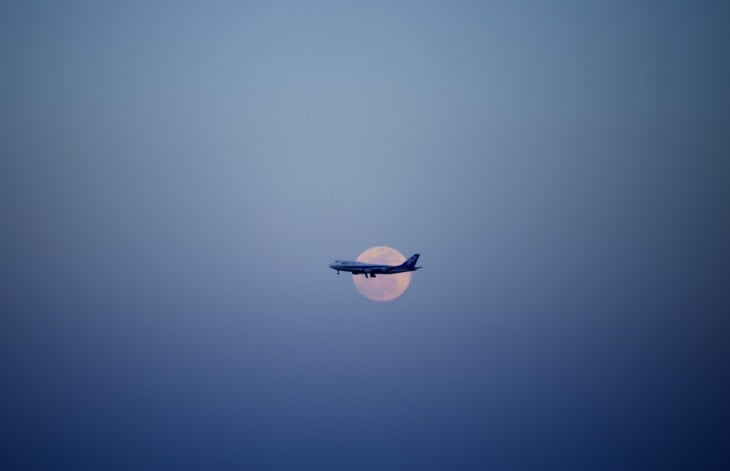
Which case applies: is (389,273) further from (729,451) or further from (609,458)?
(729,451)

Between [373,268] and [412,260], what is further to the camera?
[412,260]

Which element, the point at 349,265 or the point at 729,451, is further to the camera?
the point at 729,451

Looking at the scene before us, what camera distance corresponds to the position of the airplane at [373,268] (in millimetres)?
141700

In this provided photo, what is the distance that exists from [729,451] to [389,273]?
5511 inches

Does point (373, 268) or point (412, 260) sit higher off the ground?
point (412, 260)

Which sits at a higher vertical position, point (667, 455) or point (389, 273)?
point (389, 273)

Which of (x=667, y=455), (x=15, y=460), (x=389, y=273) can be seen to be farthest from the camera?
(x=667, y=455)

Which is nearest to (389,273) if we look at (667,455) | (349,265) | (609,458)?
(349,265)

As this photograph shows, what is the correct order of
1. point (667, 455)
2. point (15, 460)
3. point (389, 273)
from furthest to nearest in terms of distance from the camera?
point (667, 455), point (15, 460), point (389, 273)

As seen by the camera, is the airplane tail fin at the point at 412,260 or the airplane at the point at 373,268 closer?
the airplane at the point at 373,268

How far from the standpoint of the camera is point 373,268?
469ft

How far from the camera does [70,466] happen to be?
573 feet

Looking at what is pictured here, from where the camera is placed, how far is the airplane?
465 ft

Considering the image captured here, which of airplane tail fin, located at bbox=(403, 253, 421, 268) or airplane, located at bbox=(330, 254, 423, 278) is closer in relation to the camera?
airplane, located at bbox=(330, 254, 423, 278)
